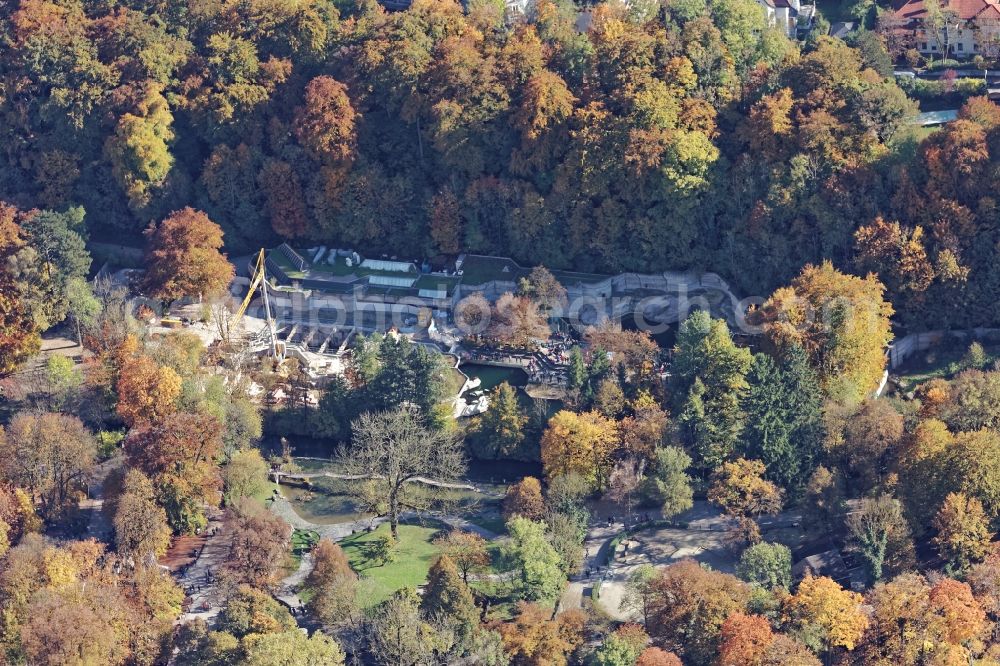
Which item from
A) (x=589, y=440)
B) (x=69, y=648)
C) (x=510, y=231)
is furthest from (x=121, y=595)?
(x=510, y=231)

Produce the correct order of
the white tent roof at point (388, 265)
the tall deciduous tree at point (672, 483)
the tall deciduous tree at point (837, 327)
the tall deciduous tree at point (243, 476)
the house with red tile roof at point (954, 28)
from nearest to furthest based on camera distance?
the tall deciduous tree at point (672, 483) → the tall deciduous tree at point (243, 476) → the tall deciduous tree at point (837, 327) → the house with red tile roof at point (954, 28) → the white tent roof at point (388, 265)

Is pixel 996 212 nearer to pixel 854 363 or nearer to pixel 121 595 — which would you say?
pixel 854 363

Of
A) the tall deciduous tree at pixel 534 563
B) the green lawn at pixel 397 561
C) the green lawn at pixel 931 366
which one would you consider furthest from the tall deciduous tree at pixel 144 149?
the green lawn at pixel 931 366

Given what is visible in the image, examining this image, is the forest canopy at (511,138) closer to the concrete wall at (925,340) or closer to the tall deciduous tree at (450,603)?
the concrete wall at (925,340)

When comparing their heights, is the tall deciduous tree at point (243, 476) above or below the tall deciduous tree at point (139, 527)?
above

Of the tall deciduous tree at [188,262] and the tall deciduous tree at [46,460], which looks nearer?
the tall deciduous tree at [46,460]
